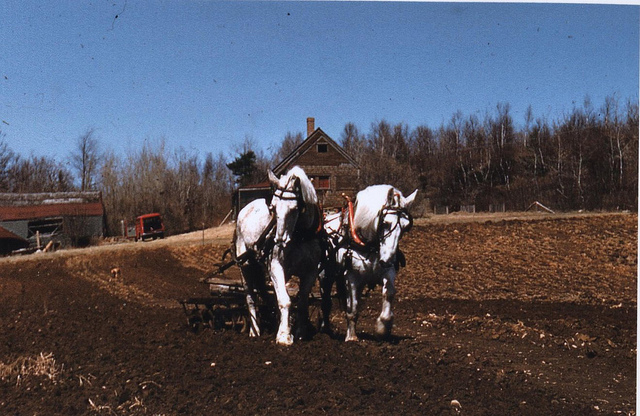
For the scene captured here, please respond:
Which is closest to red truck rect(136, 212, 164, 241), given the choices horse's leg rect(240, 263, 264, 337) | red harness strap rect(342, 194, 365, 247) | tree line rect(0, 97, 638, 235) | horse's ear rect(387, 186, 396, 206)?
tree line rect(0, 97, 638, 235)

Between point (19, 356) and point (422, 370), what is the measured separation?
4.38m

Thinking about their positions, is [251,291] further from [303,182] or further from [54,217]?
[54,217]

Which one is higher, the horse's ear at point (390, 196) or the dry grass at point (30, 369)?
the horse's ear at point (390, 196)

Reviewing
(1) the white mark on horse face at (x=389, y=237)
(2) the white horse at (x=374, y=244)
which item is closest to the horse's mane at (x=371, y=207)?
(2) the white horse at (x=374, y=244)

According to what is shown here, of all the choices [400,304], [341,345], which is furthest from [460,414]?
[400,304]

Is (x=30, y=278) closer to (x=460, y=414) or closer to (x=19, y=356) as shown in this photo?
(x=19, y=356)

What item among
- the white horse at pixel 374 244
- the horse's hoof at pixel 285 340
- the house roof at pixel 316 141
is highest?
the house roof at pixel 316 141

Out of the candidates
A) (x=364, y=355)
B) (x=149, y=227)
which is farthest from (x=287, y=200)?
(x=149, y=227)

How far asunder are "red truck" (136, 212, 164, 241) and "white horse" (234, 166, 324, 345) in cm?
2666

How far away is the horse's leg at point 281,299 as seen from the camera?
6.57 m

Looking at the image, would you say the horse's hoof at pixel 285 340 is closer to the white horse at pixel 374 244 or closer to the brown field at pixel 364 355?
the brown field at pixel 364 355

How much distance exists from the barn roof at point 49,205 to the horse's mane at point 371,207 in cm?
2359

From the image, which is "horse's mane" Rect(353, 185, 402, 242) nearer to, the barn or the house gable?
the house gable

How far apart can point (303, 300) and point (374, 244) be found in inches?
46.2
